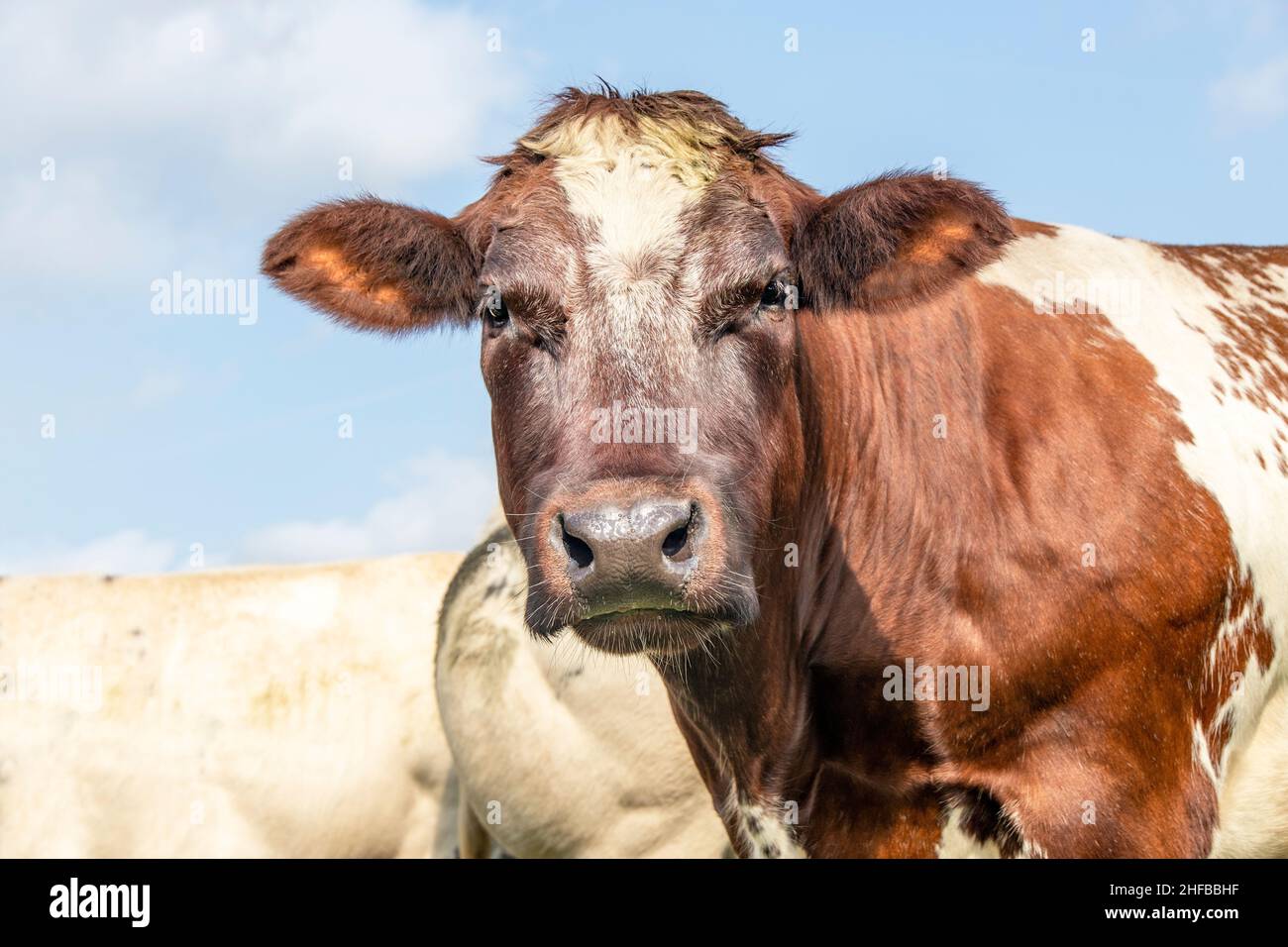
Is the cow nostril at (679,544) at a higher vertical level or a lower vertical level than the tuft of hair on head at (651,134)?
lower

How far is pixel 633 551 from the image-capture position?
4.38 m

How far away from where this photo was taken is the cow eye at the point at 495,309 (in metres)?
5.32

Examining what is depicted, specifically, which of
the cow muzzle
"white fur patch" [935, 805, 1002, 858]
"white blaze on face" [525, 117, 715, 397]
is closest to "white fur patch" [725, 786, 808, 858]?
"white fur patch" [935, 805, 1002, 858]

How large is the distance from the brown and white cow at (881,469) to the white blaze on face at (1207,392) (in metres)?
0.02

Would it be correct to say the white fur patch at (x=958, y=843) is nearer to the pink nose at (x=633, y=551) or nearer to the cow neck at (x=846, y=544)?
the cow neck at (x=846, y=544)

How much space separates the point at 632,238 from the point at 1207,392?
2646mm

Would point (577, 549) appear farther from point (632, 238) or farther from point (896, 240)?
point (896, 240)

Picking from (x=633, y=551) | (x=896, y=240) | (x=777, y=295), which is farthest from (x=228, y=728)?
(x=633, y=551)

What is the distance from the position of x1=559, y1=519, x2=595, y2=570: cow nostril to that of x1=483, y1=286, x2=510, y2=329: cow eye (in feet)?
3.53

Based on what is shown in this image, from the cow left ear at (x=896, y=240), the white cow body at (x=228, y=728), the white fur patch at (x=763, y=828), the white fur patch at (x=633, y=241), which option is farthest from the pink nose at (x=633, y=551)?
the white cow body at (x=228, y=728)

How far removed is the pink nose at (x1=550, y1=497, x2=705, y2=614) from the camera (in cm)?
438

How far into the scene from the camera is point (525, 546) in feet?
16.4
